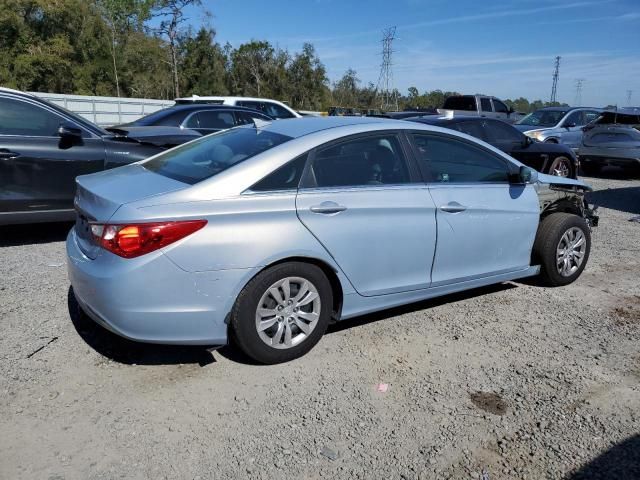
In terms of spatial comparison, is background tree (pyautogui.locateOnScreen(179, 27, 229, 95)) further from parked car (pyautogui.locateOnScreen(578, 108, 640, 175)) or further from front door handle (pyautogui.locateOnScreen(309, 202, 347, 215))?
front door handle (pyautogui.locateOnScreen(309, 202, 347, 215))

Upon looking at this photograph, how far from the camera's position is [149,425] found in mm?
2959

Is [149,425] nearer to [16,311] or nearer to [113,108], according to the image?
[16,311]

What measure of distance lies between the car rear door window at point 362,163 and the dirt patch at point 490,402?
1574 millimetres

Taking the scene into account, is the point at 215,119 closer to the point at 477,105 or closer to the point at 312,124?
the point at 312,124

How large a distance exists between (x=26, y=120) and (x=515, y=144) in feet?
27.2

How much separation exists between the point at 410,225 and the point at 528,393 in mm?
1352

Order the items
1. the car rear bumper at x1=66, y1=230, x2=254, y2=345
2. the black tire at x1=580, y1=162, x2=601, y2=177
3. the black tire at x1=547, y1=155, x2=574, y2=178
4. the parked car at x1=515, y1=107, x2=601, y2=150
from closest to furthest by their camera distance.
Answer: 1. the car rear bumper at x1=66, y1=230, x2=254, y2=345
2. the black tire at x1=547, y1=155, x2=574, y2=178
3. the black tire at x1=580, y1=162, x2=601, y2=177
4. the parked car at x1=515, y1=107, x2=601, y2=150

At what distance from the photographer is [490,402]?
3.27 m

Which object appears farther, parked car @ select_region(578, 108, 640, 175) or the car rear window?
parked car @ select_region(578, 108, 640, 175)

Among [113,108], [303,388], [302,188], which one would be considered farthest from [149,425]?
[113,108]

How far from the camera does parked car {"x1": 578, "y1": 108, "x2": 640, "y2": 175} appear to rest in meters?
13.0

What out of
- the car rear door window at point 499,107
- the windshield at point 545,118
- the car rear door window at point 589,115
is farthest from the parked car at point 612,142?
the car rear door window at point 499,107

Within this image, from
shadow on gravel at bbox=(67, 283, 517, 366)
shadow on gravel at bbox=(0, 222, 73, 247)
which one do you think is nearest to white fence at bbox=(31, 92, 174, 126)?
shadow on gravel at bbox=(0, 222, 73, 247)

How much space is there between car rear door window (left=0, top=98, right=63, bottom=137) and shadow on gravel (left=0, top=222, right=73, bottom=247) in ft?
4.07
